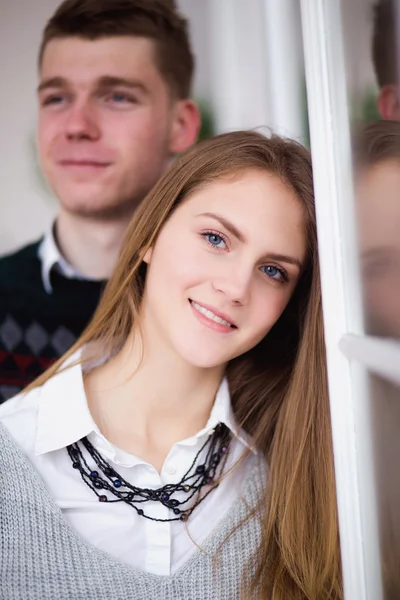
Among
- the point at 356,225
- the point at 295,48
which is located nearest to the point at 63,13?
the point at 295,48

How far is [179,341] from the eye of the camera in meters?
1.28

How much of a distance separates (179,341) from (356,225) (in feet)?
1.35

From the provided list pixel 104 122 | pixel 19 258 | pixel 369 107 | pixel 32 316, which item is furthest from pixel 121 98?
pixel 369 107

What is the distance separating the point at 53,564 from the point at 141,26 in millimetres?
1200

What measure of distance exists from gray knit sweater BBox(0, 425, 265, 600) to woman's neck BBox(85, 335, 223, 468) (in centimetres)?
19

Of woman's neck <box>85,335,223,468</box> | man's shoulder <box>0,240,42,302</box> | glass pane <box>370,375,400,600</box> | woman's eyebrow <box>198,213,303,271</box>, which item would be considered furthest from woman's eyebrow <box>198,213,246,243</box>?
man's shoulder <box>0,240,42,302</box>

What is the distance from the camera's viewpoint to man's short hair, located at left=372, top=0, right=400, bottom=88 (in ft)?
2.65

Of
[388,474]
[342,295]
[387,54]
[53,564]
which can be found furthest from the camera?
[53,564]

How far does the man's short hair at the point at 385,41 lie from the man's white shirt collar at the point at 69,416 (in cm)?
77

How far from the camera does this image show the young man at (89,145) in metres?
1.62

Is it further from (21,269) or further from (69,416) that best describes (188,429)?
(21,269)

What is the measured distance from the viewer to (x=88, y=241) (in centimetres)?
168

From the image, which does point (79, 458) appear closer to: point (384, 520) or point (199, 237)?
point (199, 237)

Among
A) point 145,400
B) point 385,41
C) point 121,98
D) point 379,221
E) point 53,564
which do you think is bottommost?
point 53,564
